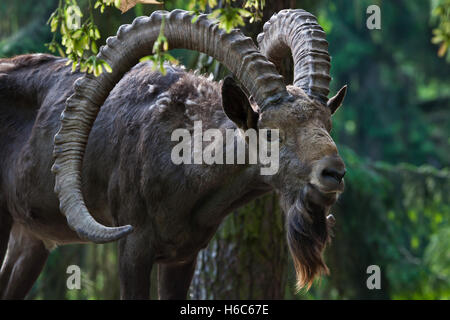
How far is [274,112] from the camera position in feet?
17.7

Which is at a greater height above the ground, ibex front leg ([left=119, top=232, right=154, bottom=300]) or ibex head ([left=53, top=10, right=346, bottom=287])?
ibex head ([left=53, top=10, right=346, bottom=287])

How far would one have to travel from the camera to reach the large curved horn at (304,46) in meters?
5.57

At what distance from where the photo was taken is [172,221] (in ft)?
19.2

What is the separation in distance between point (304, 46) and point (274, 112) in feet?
2.28

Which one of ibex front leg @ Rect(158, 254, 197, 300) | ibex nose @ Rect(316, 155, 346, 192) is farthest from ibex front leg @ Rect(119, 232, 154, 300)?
ibex nose @ Rect(316, 155, 346, 192)

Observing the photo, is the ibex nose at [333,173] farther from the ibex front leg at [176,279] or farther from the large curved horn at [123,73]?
the ibex front leg at [176,279]

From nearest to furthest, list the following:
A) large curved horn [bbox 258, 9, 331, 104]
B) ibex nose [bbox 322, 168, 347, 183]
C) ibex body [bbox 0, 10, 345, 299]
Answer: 1. ibex nose [bbox 322, 168, 347, 183]
2. ibex body [bbox 0, 10, 345, 299]
3. large curved horn [bbox 258, 9, 331, 104]

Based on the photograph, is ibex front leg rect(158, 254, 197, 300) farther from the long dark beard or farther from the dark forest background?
the dark forest background

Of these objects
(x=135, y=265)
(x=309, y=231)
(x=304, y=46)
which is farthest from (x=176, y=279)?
(x=304, y=46)

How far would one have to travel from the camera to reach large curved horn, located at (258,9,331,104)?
18.3ft

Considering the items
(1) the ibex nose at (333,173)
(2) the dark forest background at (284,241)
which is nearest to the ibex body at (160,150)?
(1) the ibex nose at (333,173)
